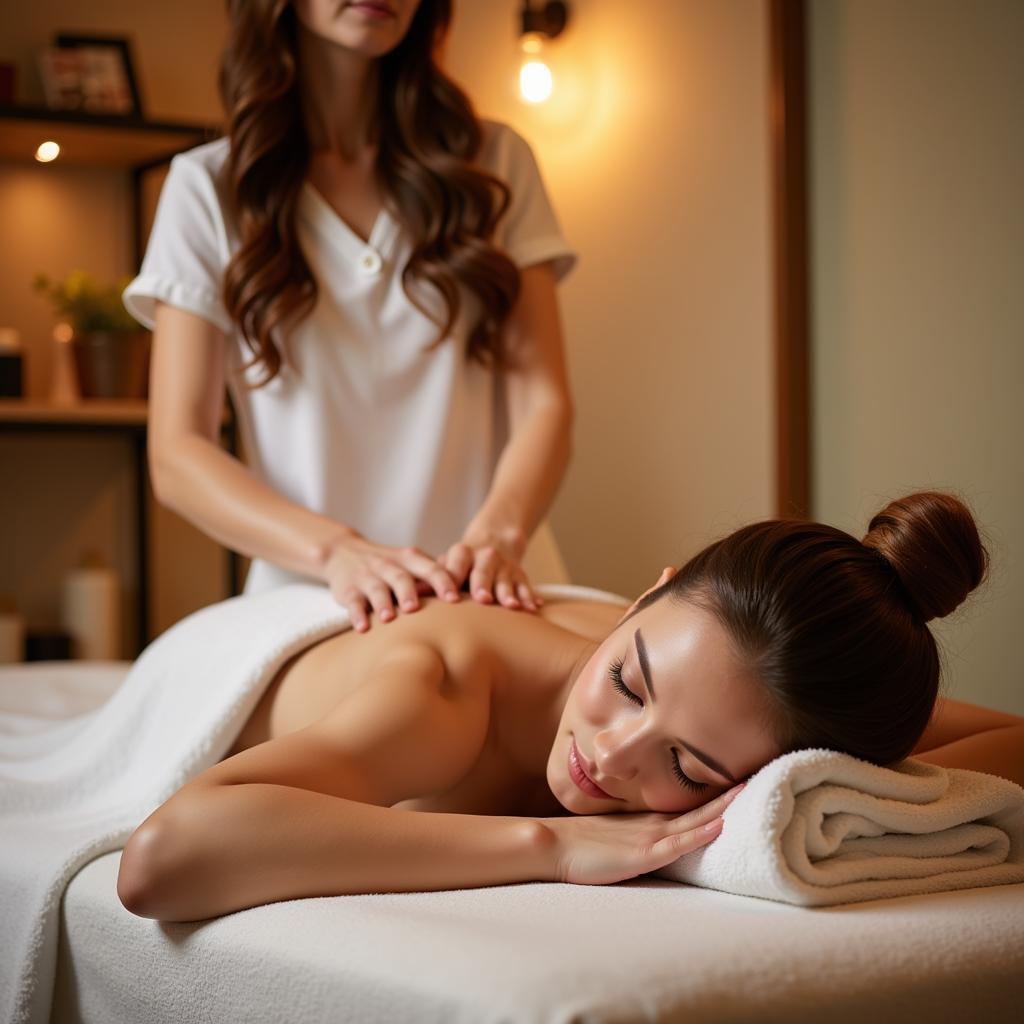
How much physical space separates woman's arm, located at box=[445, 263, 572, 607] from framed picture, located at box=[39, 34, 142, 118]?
5.77 ft

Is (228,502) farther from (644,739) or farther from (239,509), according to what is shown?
(644,739)

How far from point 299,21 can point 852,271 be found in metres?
1.33

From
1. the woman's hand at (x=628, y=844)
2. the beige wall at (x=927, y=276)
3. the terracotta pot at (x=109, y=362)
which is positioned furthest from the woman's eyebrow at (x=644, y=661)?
the terracotta pot at (x=109, y=362)

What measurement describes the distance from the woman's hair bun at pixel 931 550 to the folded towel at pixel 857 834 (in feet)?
0.46

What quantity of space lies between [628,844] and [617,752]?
0.27ft

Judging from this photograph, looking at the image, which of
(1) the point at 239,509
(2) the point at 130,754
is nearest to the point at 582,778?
(2) the point at 130,754

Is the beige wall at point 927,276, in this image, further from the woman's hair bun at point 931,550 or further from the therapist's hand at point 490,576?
the woman's hair bun at point 931,550

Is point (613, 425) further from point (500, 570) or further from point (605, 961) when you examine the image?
point (605, 961)

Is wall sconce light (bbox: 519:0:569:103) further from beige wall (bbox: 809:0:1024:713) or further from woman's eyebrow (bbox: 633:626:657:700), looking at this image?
woman's eyebrow (bbox: 633:626:657:700)

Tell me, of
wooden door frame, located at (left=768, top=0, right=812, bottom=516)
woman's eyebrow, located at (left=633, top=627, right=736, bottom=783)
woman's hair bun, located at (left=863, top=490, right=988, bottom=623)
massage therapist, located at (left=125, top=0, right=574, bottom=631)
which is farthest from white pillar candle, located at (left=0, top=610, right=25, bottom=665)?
woman's hair bun, located at (left=863, top=490, right=988, bottom=623)

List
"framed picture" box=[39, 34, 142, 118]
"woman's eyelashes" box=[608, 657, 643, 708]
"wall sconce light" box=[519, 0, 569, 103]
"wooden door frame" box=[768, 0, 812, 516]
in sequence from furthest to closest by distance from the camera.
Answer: "wall sconce light" box=[519, 0, 569, 103] → "framed picture" box=[39, 34, 142, 118] → "wooden door frame" box=[768, 0, 812, 516] → "woman's eyelashes" box=[608, 657, 643, 708]

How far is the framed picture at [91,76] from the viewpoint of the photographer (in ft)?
11.4

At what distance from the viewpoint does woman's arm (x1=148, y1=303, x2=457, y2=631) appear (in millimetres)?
1563

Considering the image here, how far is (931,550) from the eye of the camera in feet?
3.59
